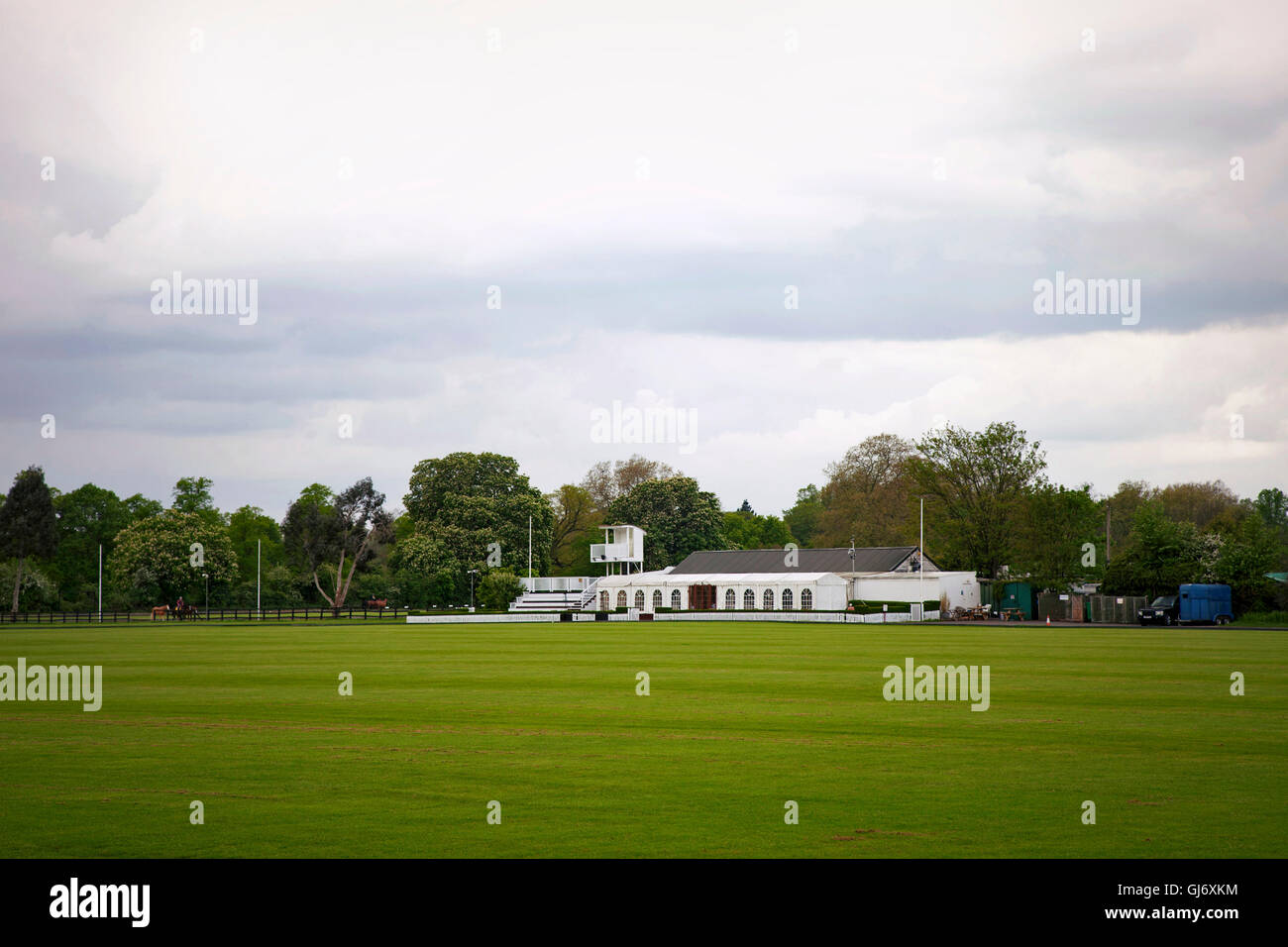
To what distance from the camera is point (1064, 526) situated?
85938mm

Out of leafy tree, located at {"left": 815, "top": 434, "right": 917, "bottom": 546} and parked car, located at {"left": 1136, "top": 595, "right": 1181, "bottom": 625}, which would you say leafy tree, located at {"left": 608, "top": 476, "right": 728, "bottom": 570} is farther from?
parked car, located at {"left": 1136, "top": 595, "right": 1181, "bottom": 625}

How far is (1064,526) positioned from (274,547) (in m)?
81.9

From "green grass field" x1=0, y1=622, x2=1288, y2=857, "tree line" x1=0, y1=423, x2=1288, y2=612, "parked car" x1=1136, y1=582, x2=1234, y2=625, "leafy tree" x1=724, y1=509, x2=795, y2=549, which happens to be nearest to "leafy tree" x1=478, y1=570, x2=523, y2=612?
"tree line" x1=0, y1=423, x2=1288, y2=612

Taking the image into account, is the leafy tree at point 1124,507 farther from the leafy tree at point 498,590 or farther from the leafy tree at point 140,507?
the leafy tree at point 140,507

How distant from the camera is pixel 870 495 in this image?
115 m

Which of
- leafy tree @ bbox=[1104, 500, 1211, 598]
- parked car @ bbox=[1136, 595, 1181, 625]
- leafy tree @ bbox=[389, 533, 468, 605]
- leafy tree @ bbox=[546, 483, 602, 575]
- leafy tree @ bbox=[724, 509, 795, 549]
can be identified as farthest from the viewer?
leafy tree @ bbox=[724, 509, 795, 549]

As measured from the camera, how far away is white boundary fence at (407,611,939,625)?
7644cm

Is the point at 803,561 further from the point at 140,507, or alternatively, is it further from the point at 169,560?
the point at 140,507

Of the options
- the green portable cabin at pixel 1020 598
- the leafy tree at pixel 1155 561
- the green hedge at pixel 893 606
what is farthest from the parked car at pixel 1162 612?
the green portable cabin at pixel 1020 598

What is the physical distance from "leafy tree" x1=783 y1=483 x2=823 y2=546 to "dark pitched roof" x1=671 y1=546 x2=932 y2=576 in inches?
2538

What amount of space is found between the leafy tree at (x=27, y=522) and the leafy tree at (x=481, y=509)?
31946 mm

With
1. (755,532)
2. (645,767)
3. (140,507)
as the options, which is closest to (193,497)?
(140,507)
